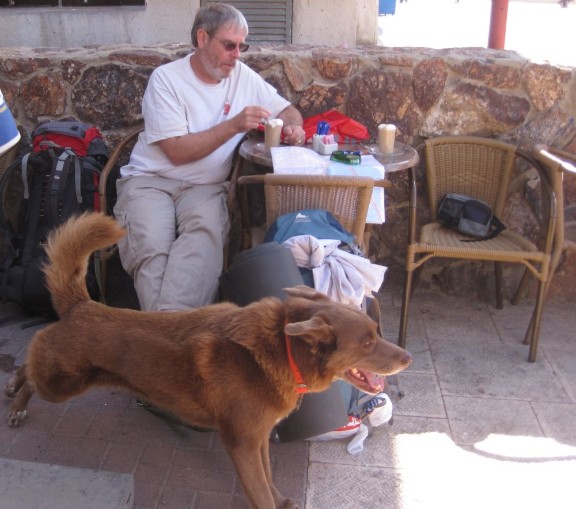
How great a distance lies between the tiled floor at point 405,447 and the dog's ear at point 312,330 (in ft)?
3.07

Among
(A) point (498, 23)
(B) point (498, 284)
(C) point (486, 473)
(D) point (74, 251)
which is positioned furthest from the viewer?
(A) point (498, 23)

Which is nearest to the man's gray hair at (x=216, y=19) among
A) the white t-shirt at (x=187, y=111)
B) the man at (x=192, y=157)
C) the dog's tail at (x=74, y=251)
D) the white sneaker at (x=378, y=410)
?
the man at (x=192, y=157)

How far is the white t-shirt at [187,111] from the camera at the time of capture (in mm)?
3996

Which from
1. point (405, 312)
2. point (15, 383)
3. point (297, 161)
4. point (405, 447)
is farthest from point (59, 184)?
point (405, 447)

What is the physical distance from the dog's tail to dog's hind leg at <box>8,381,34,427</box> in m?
0.69

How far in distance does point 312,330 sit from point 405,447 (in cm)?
127

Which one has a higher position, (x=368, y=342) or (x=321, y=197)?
(x=321, y=197)

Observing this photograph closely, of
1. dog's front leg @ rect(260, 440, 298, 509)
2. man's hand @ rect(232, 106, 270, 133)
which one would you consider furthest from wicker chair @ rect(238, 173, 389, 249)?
dog's front leg @ rect(260, 440, 298, 509)

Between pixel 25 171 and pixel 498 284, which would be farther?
pixel 498 284

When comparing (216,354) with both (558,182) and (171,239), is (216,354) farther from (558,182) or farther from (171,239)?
(558,182)

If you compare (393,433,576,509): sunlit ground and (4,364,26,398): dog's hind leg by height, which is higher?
(4,364,26,398): dog's hind leg

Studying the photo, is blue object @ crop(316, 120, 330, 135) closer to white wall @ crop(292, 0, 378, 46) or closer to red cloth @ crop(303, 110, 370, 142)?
red cloth @ crop(303, 110, 370, 142)

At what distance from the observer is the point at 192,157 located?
4016mm

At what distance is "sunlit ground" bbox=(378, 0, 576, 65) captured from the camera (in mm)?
12820
